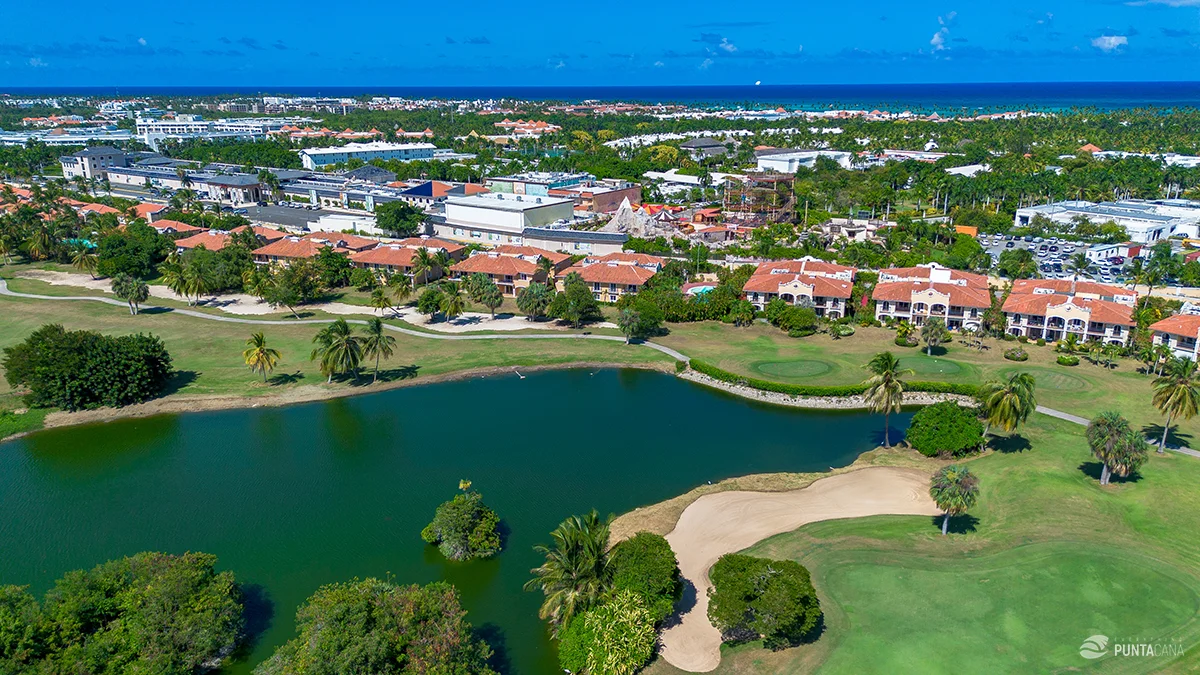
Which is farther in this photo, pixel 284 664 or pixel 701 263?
pixel 701 263

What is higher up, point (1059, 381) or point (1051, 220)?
point (1051, 220)

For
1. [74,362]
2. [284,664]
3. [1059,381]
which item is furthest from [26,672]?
[1059,381]

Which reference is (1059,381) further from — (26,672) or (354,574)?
(26,672)

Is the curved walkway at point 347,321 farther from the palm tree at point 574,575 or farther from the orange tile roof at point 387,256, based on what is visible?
the palm tree at point 574,575

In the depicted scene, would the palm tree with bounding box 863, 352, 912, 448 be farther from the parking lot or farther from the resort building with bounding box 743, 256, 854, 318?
the parking lot

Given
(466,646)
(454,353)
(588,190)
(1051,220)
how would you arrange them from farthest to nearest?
(588,190) < (1051,220) < (454,353) < (466,646)

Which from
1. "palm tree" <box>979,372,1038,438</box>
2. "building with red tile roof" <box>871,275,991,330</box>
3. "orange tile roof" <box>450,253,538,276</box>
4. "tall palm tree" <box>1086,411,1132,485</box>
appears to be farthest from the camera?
"orange tile roof" <box>450,253,538,276</box>

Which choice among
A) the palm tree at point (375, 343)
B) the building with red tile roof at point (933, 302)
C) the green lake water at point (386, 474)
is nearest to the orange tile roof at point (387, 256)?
the palm tree at point (375, 343)

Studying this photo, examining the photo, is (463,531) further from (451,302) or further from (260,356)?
(451,302)

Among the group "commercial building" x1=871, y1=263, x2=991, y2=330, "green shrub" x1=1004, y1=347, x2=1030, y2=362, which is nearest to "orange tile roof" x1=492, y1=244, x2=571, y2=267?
"commercial building" x1=871, y1=263, x2=991, y2=330
